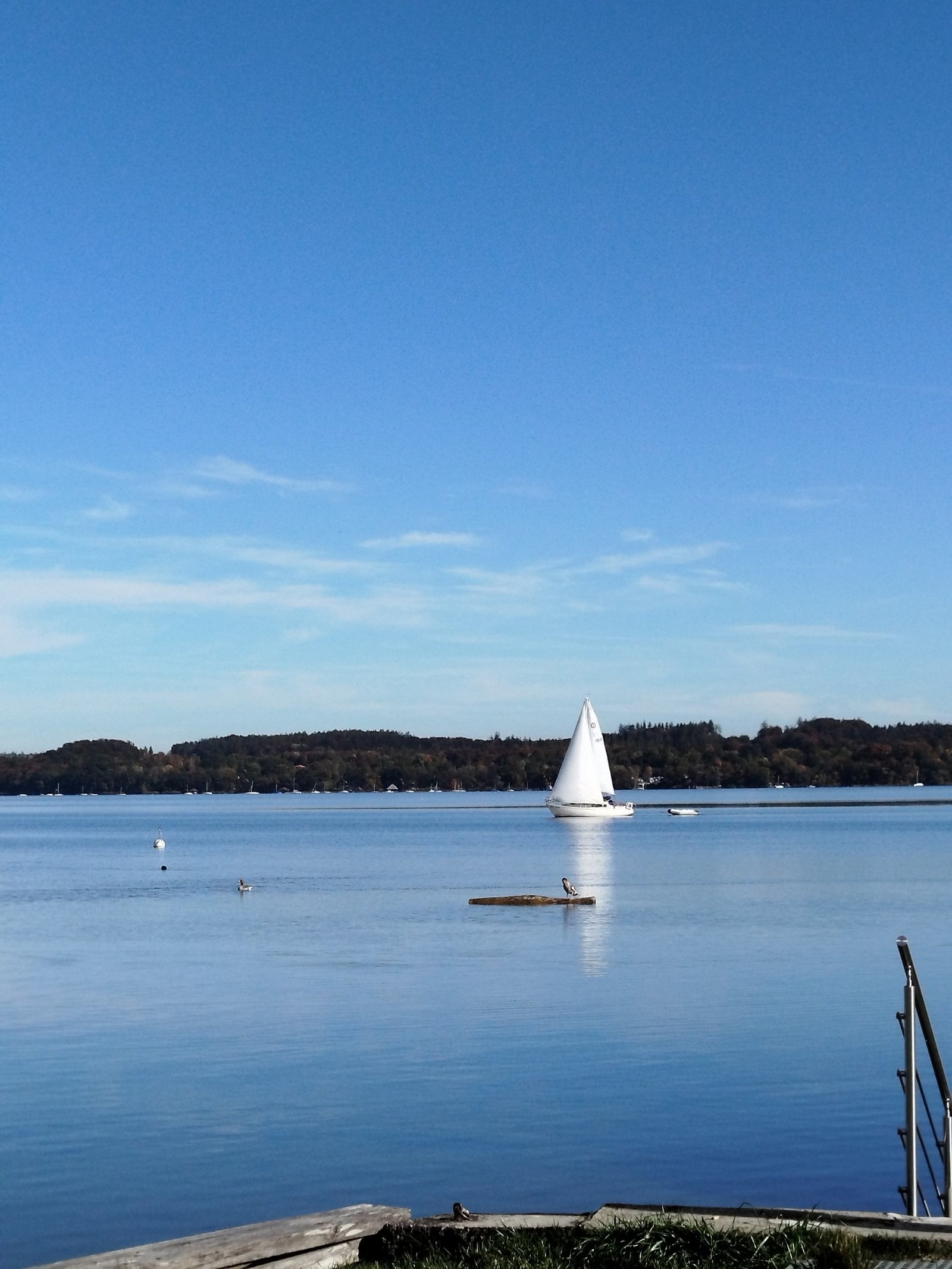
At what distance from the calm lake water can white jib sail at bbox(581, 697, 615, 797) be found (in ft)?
260

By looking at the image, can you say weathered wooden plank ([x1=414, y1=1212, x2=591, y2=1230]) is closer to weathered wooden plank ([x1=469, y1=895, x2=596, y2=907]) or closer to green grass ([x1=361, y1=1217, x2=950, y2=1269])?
green grass ([x1=361, y1=1217, x2=950, y2=1269])

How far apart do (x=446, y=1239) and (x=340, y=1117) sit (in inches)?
414

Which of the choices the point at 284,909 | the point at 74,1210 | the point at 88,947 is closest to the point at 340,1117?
the point at 74,1210

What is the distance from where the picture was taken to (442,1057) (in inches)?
1045

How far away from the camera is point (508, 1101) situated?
73.9 feet

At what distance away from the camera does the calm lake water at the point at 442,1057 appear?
1822 cm

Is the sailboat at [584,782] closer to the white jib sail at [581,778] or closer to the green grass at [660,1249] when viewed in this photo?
the white jib sail at [581,778]

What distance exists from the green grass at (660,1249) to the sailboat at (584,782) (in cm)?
13700

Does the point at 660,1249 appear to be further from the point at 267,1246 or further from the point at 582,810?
the point at 582,810

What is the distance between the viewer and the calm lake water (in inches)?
717

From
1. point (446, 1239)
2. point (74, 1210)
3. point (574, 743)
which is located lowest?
point (74, 1210)

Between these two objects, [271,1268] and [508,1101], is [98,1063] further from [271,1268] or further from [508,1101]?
[271,1268]

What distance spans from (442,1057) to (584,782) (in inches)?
5014

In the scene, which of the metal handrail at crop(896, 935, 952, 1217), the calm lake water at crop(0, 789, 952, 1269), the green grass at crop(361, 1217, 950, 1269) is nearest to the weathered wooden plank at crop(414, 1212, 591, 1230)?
the green grass at crop(361, 1217, 950, 1269)
